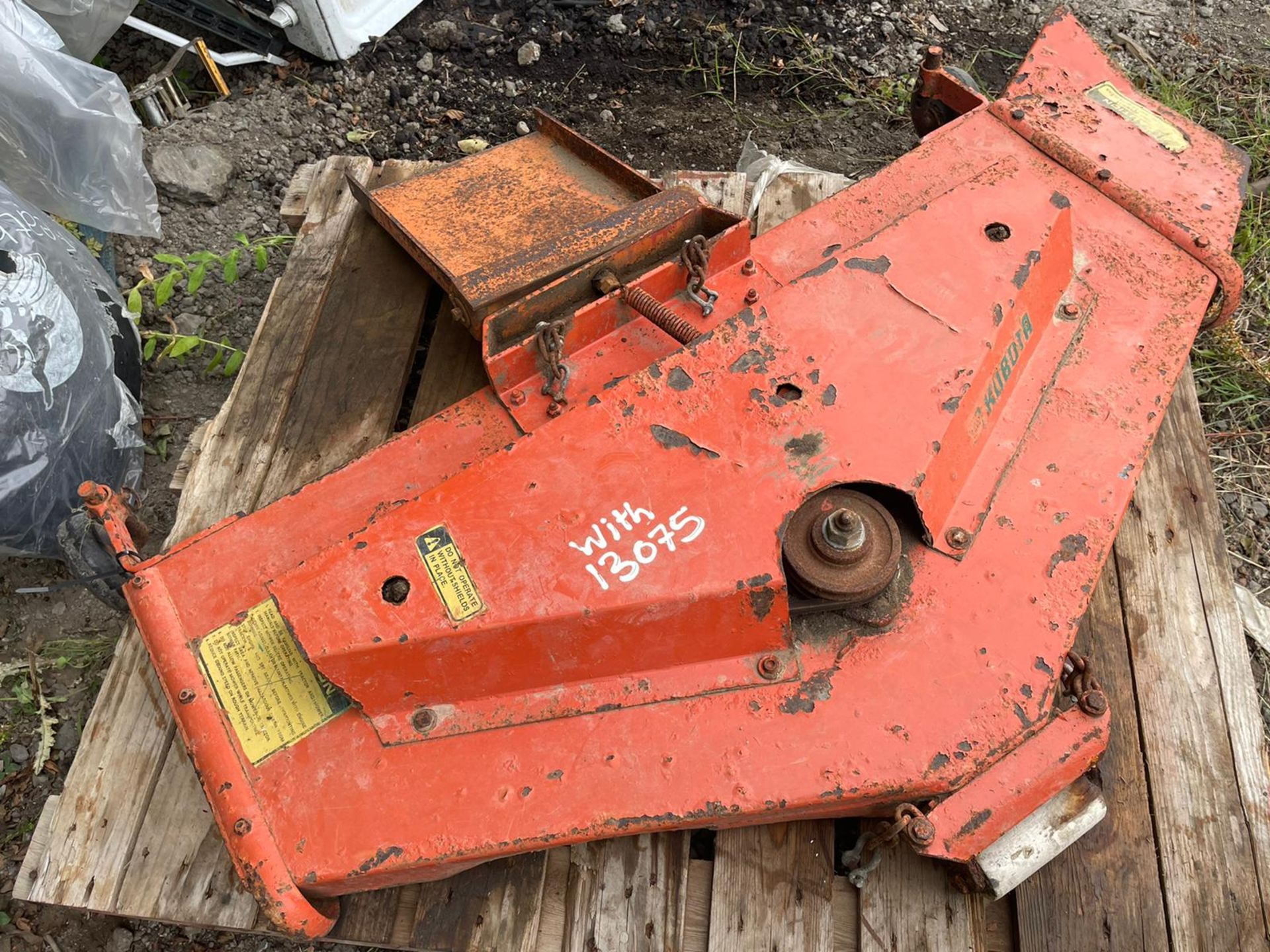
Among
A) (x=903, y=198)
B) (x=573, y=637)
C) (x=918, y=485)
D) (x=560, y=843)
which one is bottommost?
(x=560, y=843)

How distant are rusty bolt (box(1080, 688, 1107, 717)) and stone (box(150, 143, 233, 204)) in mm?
3207

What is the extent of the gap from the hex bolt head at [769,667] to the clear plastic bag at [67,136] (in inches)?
100.0

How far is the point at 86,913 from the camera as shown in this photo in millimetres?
2119

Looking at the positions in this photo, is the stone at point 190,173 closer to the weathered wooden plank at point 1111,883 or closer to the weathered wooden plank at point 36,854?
the weathered wooden plank at point 36,854

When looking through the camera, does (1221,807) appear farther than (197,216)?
No

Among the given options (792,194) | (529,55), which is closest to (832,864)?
(792,194)

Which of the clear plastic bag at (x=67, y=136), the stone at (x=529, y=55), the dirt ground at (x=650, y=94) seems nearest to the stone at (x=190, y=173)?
the dirt ground at (x=650, y=94)

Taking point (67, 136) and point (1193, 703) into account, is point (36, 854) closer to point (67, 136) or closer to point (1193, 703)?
point (67, 136)

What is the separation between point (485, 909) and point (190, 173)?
279cm

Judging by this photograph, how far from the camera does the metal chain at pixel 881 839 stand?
4.60 feet

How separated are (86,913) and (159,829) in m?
0.66

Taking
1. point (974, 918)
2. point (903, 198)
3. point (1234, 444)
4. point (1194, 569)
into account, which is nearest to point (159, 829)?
point (974, 918)

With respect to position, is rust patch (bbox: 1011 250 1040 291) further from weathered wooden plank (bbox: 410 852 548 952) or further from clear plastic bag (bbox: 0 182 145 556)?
clear plastic bag (bbox: 0 182 145 556)

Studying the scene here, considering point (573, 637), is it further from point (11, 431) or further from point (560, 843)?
point (11, 431)
